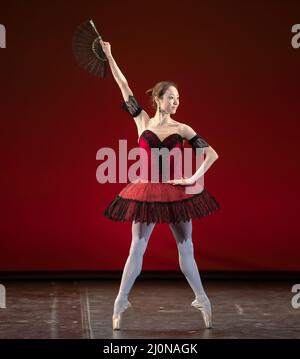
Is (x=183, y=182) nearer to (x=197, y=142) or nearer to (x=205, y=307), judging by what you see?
(x=197, y=142)

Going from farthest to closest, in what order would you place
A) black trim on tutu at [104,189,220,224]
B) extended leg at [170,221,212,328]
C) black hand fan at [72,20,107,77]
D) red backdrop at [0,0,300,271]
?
1. red backdrop at [0,0,300,271]
2. black hand fan at [72,20,107,77]
3. extended leg at [170,221,212,328]
4. black trim on tutu at [104,189,220,224]

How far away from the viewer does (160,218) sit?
471 cm

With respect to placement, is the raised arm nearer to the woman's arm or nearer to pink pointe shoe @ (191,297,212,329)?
the woman's arm

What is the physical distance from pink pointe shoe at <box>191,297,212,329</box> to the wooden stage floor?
43mm

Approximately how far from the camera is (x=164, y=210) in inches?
186

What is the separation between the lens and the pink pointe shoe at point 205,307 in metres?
4.88

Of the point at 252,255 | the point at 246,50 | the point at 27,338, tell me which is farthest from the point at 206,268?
the point at 27,338

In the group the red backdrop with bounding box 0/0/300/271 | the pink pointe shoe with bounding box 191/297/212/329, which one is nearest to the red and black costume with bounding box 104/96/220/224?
the pink pointe shoe with bounding box 191/297/212/329

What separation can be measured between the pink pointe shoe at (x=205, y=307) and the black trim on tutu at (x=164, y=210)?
0.46m

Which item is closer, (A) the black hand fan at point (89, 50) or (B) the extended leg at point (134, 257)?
(B) the extended leg at point (134, 257)

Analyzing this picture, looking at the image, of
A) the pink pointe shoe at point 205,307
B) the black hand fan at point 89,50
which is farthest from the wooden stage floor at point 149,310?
the black hand fan at point 89,50

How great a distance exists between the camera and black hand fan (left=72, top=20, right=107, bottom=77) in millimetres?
4965

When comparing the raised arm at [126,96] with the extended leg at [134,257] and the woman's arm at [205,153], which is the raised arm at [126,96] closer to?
the woman's arm at [205,153]
